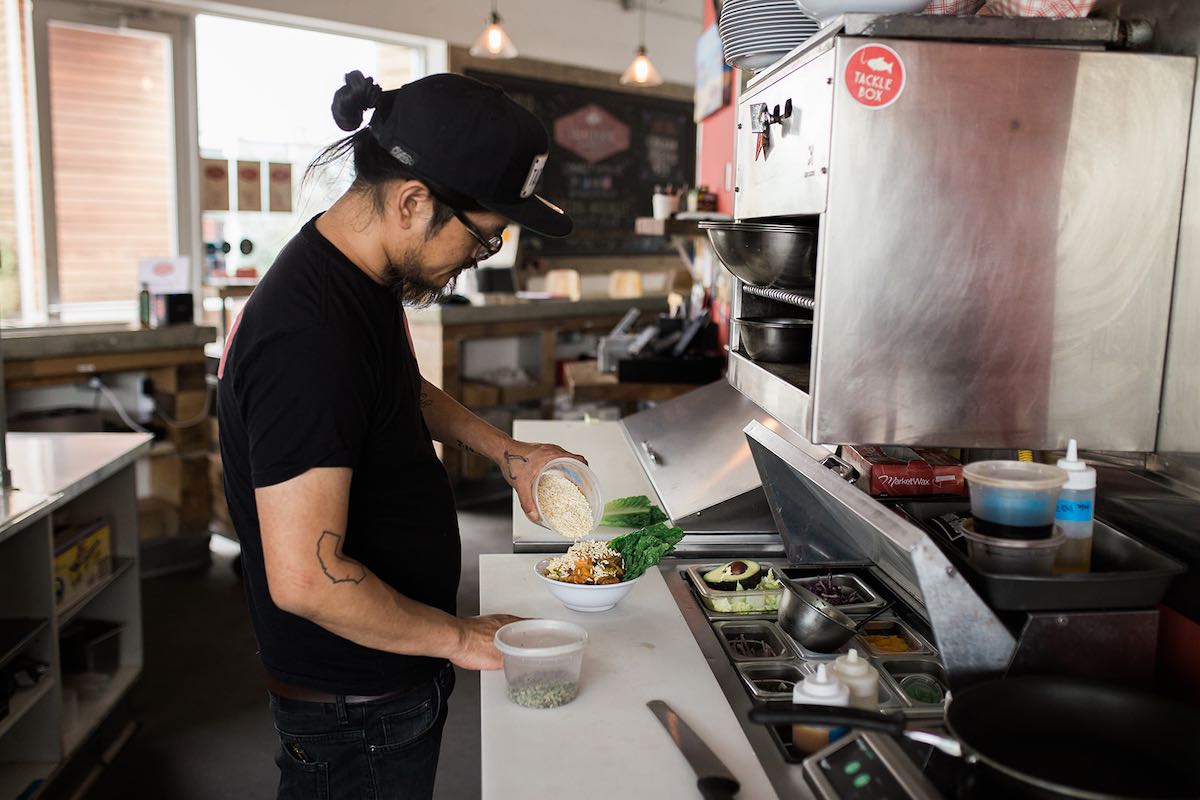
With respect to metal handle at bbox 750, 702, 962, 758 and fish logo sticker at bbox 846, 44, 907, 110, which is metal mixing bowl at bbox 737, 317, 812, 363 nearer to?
fish logo sticker at bbox 846, 44, 907, 110

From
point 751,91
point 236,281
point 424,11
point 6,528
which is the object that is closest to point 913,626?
point 751,91

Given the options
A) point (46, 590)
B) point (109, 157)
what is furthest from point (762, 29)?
point (109, 157)

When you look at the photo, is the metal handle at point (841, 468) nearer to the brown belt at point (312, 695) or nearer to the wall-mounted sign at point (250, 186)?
the brown belt at point (312, 695)

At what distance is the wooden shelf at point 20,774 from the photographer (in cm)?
270

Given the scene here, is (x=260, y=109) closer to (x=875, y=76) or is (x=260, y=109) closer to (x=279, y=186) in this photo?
(x=279, y=186)

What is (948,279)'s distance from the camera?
1.53 m

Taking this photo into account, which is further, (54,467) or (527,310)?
(527,310)

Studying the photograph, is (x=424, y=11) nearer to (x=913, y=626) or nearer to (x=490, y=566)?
(x=490, y=566)

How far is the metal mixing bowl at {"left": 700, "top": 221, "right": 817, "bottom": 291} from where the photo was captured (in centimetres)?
177

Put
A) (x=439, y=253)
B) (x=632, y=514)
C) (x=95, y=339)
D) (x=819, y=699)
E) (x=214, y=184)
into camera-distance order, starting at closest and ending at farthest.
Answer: (x=819, y=699) < (x=439, y=253) < (x=632, y=514) < (x=95, y=339) < (x=214, y=184)

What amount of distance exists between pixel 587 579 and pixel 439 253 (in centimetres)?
78

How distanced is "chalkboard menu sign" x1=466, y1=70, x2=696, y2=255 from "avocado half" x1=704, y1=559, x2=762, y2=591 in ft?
20.6

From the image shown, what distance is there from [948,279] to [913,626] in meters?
0.77

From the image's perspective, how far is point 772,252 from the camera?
1.82 metres
